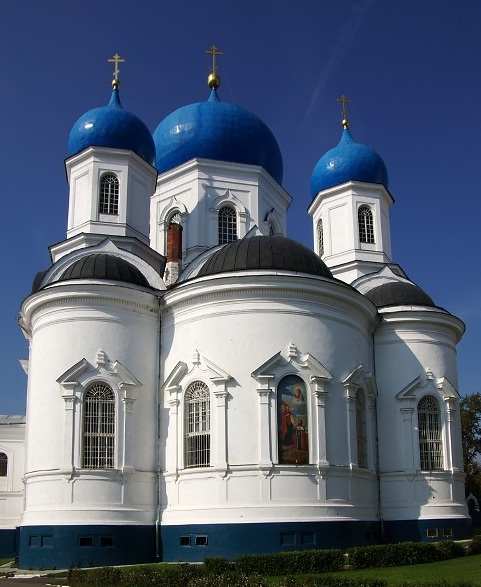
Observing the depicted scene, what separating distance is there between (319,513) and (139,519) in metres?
4.52

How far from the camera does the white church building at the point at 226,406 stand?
1792 centimetres

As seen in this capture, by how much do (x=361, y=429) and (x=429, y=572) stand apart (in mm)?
6188

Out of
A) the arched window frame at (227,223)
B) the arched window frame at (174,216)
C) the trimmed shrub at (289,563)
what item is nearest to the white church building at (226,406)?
the trimmed shrub at (289,563)

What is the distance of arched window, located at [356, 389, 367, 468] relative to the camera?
20.1 m

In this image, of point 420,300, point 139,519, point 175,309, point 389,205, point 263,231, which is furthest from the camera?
point 389,205

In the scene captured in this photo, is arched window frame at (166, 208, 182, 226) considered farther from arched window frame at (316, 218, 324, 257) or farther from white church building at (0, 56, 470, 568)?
arched window frame at (316, 218, 324, 257)

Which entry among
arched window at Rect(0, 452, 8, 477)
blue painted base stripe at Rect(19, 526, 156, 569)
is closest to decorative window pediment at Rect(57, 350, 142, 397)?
blue painted base stripe at Rect(19, 526, 156, 569)

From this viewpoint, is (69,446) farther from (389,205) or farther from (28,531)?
(389,205)

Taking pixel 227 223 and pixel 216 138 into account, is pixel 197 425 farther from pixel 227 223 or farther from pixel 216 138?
pixel 216 138

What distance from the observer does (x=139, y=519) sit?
18.6 m

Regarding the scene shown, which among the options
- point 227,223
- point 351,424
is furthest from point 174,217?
point 351,424

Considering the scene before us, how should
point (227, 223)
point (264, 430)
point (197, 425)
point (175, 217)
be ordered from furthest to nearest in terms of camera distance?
point (175, 217) < point (227, 223) < point (197, 425) < point (264, 430)

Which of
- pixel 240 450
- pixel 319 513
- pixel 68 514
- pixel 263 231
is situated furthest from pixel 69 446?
pixel 263 231

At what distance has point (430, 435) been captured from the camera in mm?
21828
